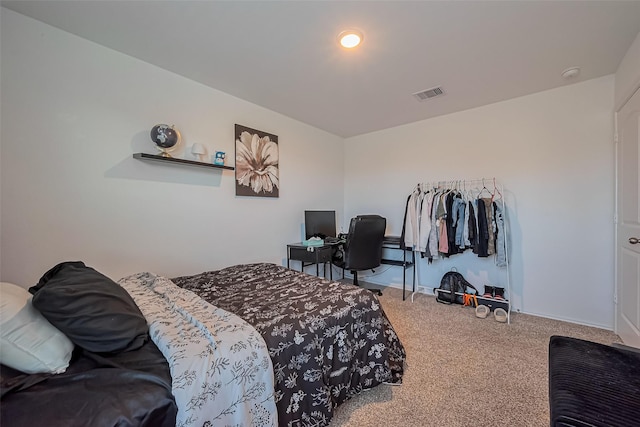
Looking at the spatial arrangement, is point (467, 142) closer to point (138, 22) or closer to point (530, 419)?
point (530, 419)

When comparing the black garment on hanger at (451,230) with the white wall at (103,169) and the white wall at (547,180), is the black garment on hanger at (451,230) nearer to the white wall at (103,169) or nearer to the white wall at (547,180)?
the white wall at (547,180)

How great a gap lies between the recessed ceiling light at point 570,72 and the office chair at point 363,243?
2.27m

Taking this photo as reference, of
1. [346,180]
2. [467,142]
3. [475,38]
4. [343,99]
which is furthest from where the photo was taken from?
[346,180]

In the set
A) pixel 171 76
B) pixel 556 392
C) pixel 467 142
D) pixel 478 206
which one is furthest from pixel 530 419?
pixel 171 76

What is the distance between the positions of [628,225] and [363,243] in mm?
2368

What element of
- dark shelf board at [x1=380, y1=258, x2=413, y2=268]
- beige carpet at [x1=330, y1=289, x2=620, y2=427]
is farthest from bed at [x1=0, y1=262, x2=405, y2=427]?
dark shelf board at [x1=380, y1=258, x2=413, y2=268]

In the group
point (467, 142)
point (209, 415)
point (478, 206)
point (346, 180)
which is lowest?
point (209, 415)

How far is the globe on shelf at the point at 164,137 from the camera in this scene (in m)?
2.22

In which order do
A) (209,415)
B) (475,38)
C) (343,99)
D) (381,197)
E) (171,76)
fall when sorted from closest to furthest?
(209,415)
(475,38)
(171,76)
(343,99)
(381,197)

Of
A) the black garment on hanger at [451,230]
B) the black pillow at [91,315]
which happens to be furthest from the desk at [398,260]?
the black pillow at [91,315]

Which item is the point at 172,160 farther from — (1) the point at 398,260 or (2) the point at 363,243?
(1) the point at 398,260

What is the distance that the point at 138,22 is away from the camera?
5.90 ft

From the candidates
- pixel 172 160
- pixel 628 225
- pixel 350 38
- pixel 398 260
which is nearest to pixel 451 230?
pixel 398 260

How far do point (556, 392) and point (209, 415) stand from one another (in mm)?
1361
